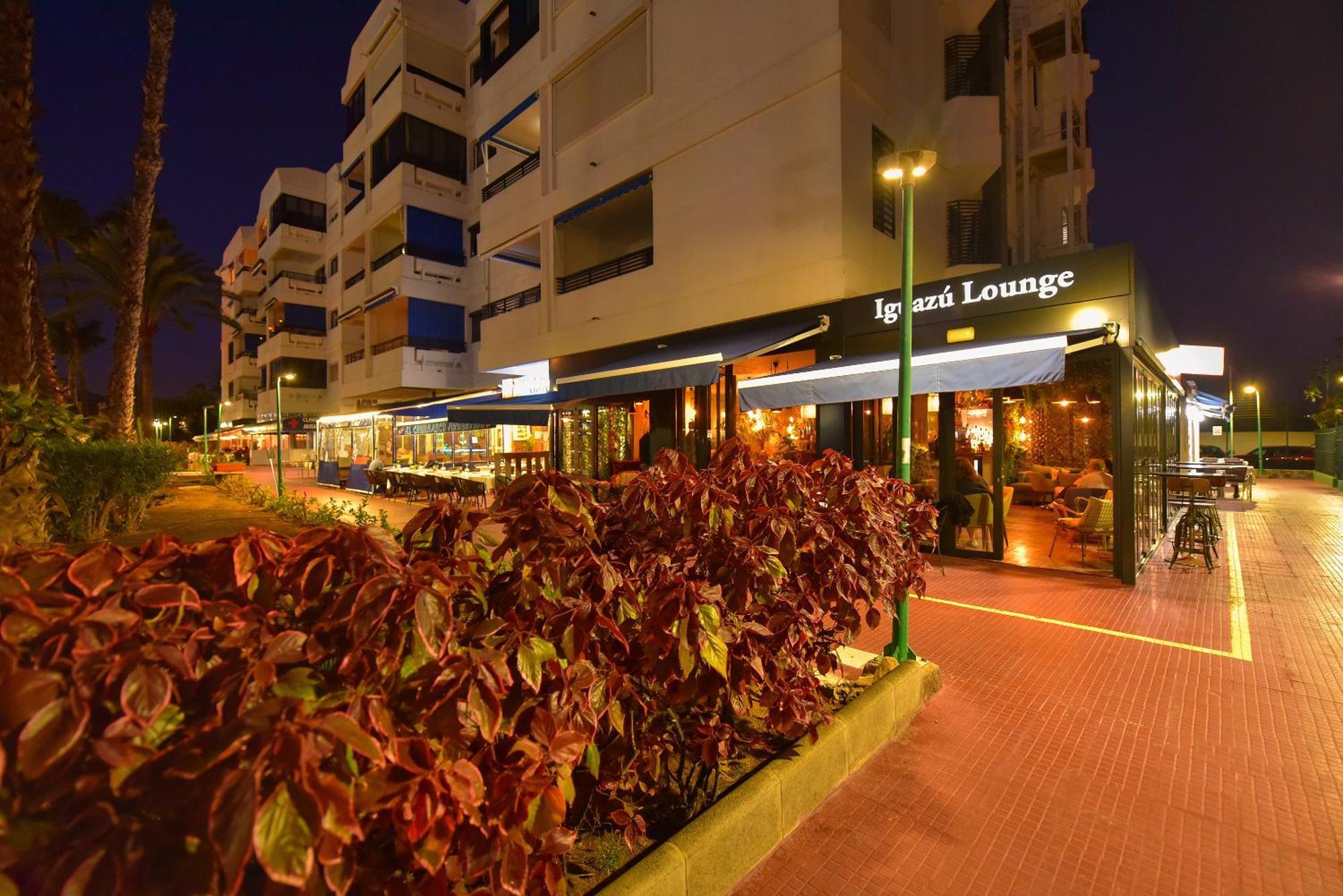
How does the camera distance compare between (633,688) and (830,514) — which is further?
(830,514)

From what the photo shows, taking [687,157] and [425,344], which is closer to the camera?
[687,157]

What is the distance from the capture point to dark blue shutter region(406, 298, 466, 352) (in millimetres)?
25609

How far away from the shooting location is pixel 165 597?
1.29 metres

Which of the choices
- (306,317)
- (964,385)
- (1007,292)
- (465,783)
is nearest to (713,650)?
(465,783)

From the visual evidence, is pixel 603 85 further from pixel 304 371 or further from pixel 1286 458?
pixel 1286 458

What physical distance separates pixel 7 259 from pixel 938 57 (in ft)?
55.8

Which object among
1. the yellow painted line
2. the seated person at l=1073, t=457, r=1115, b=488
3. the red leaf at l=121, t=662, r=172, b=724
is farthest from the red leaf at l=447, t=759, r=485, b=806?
the seated person at l=1073, t=457, r=1115, b=488

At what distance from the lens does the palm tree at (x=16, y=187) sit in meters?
7.63

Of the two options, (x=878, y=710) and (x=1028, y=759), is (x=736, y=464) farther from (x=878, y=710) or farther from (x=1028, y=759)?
→ (x=1028, y=759)

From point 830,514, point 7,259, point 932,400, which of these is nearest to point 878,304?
point 932,400

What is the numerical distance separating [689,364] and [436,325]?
20.5 metres

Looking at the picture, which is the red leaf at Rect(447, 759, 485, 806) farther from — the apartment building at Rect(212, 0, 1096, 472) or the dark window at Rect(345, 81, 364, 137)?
the dark window at Rect(345, 81, 364, 137)

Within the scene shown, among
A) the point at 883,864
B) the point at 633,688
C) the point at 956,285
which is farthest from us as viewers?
the point at 956,285

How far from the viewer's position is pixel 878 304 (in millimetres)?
9453
